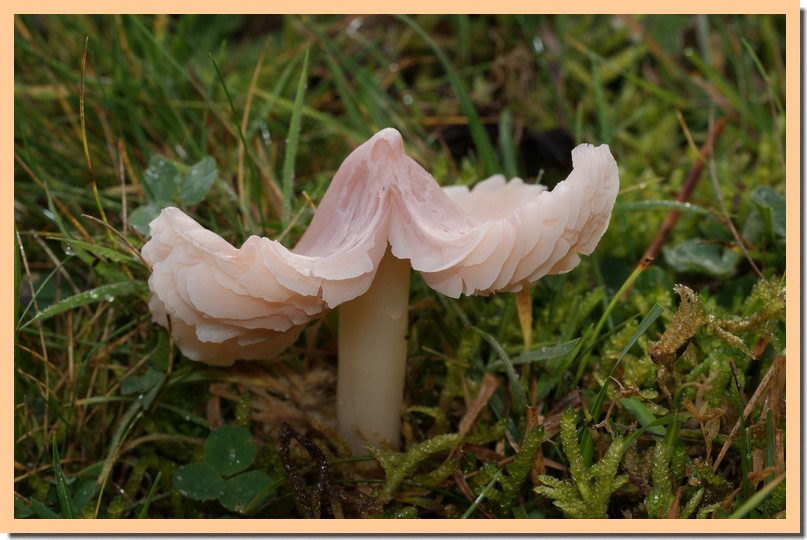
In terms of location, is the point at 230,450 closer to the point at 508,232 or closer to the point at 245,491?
the point at 245,491

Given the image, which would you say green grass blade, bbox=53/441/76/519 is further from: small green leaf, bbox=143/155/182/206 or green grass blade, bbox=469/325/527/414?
green grass blade, bbox=469/325/527/414

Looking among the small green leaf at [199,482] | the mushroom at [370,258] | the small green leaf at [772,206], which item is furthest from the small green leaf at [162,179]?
the small green leaf at [772,206]

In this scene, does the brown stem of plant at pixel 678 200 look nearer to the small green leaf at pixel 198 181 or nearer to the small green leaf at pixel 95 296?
the small green leaf at pixel 198 181

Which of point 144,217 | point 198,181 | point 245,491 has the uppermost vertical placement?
point 198,181

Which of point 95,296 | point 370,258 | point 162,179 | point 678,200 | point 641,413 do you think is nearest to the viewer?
point 370,258

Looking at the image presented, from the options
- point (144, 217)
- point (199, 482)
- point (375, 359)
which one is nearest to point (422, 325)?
point (375, 359)

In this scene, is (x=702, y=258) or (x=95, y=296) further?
(x=702, y=258)
